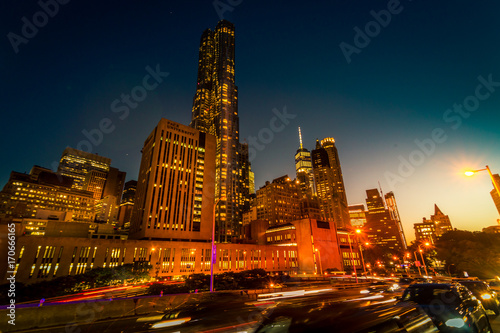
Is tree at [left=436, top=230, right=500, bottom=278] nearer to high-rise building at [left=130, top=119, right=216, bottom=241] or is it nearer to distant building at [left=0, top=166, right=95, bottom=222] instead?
high-rise building at [left=130, top=119, right=216, bottom=241]

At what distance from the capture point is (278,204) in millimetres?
167875

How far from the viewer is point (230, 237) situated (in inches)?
6344

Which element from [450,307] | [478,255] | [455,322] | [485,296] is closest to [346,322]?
[455,322]

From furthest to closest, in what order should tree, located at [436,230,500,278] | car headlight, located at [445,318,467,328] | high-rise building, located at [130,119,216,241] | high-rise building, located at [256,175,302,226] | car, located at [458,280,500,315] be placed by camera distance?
high-rise building, located at [256,175,302,226] → high-rise building, located at [130,119,216,241] → tree, located at [436,230,500,278] → car, located at [458,280,500,315] → car headlight, located at [445,318,467,328]

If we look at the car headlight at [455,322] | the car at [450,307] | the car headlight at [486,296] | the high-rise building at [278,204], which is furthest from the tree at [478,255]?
the high-rise building at [278,204]

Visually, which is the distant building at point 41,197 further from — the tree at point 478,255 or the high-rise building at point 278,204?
the tree at point 478,255

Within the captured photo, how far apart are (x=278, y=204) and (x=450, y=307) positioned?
163822mm

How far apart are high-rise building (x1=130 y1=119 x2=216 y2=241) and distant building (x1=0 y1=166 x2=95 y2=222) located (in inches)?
3139

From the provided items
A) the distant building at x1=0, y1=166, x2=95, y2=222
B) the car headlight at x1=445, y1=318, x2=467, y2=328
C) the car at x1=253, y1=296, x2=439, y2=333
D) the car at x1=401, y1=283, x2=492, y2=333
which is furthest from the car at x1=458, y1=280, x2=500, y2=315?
the distant building at x1=0, y1=166, x2=95, y2=222

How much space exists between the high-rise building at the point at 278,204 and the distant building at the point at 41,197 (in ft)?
428

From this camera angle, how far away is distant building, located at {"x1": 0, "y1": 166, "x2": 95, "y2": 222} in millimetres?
153212

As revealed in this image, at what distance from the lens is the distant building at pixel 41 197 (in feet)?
503

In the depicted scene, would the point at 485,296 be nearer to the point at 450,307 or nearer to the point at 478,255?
the point at 450,307

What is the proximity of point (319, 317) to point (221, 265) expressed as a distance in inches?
3434
